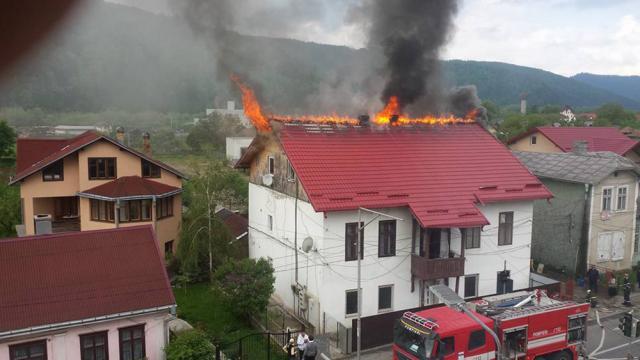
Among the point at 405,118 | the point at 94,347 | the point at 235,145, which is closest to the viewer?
the point at 94,347

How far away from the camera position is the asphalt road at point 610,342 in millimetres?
21397

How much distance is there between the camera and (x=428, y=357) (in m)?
17.5

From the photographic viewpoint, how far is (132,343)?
57.1 ft

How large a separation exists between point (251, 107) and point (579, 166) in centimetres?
2019

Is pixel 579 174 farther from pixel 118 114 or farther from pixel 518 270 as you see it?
pixel 118 114

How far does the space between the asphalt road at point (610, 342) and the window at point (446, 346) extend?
24.3 ft

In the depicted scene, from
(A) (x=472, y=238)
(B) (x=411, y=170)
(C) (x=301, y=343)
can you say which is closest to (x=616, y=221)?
(A) (x=472, y=238)

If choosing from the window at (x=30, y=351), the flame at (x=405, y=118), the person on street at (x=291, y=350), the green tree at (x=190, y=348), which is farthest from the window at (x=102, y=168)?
the person on street at (x=291, y=350)

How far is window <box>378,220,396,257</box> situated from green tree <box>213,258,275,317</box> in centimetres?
500

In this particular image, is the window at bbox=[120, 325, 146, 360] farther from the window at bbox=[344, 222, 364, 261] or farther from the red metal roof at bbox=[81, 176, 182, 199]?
the red metal roof at bbox=[81, 176, 182, 199]

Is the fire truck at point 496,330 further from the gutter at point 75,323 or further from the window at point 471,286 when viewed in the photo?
the gutter at point 75,323

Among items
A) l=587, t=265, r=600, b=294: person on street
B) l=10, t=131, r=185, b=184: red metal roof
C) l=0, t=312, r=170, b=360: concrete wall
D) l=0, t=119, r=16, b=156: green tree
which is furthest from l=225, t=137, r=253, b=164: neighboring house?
l=0, t=312, r=170, b=360: concrete wall

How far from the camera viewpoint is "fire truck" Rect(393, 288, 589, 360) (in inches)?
701

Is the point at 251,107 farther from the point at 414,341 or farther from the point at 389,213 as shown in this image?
the point at 414,341
